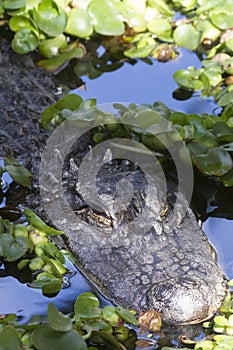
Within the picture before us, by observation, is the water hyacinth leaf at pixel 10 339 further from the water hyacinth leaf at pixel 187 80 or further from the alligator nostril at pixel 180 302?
the water hyacinth leaf at pixel 187 80

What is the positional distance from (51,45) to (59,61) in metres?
0.15

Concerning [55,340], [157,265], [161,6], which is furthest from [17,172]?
[161,6]

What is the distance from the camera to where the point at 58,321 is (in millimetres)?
3541

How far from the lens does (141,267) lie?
4.19m

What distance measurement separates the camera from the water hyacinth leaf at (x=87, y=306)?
3.86 metres

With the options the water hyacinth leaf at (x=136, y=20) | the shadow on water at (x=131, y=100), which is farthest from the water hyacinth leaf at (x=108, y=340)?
the water hyacinth leaf at (x=136, y=20)

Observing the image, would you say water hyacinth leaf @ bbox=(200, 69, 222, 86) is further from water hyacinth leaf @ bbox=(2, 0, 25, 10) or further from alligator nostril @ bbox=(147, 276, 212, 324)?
alligator nostril @ bbox=(147, 276, 212, 324)

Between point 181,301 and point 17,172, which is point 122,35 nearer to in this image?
point 17,172

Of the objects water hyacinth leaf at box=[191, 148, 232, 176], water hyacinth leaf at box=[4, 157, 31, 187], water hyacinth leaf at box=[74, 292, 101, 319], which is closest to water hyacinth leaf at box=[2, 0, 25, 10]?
water hyacinth leaf at box=[4, 157, 31, 187]

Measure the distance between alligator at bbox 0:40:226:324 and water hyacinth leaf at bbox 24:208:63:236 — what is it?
0.63ft

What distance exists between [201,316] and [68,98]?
1.97 meters

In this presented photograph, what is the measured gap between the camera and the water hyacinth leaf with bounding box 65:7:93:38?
6.59 metres

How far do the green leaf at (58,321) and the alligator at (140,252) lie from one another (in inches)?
23.1

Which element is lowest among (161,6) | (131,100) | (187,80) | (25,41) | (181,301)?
(131,100)
